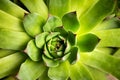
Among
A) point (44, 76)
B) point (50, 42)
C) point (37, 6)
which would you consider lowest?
point (44, 76)

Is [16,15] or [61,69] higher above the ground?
[16,15]

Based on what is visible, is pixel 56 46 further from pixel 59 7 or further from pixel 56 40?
pixel 59 7

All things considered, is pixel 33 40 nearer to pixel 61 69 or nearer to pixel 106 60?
pixel 61 69

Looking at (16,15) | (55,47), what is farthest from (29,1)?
(55,47)

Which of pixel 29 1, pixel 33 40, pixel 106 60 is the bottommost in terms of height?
pixel 106 60

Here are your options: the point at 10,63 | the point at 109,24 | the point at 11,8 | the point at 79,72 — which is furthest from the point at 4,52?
A: the point at 109,24

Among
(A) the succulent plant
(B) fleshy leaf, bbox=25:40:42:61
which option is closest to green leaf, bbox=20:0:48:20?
(A) the succulent plant

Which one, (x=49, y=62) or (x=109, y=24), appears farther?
(x=109, y=24)

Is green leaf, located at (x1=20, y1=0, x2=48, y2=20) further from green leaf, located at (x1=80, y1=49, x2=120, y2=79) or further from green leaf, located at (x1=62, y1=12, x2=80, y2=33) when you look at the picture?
green leaf, located at (x1=80, y1=49, x2=120, y2=79)

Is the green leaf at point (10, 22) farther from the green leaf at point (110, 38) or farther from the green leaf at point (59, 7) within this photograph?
the green leaf at point (110, 38)
